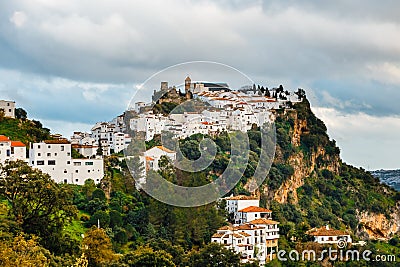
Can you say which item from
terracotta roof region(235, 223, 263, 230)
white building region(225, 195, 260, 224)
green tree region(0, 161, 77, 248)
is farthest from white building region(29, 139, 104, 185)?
green tree region(0, 161, 77, 248)

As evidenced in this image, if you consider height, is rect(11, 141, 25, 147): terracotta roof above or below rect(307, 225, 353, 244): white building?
above

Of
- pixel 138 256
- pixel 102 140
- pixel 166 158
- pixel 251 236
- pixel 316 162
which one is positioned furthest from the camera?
pixel 316 162

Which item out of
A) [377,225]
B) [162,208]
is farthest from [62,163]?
[377,225]

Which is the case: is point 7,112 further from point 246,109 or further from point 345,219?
point 345,219

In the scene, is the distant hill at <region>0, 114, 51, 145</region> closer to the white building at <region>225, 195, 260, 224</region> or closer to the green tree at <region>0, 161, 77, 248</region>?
the white building at <region>225, 195, 260, 224</region>

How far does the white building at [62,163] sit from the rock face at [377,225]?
28.3m

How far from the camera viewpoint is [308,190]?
65.9 m

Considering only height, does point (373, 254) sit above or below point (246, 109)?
below

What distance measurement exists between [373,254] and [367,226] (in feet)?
64.4

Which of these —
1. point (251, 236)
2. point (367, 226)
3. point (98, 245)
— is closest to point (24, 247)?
point (98, 245)

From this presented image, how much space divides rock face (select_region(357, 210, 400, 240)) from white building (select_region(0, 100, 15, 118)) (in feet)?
104
